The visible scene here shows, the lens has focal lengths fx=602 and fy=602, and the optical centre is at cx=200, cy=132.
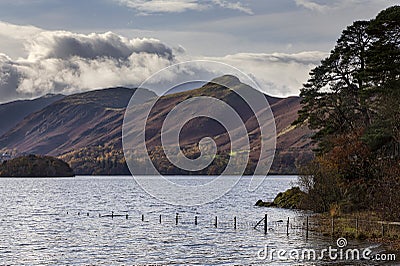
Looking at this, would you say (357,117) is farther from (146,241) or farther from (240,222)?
(146,241)

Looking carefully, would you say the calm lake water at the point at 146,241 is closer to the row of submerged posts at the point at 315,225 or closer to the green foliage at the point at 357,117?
the row of submerged posts at the point at 315,225

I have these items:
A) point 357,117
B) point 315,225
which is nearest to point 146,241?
point 315,225

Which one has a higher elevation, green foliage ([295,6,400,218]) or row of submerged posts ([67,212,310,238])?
green foliage ([295,6,400,218])

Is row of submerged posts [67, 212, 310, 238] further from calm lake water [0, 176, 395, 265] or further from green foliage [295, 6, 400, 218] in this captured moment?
green foliage [295, 6, 400, 218]

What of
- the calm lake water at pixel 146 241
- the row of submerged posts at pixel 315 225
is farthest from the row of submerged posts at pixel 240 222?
the calm lake water at pixel 146 241

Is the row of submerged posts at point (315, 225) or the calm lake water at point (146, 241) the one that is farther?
the row of submerged posts at point (315, 225)

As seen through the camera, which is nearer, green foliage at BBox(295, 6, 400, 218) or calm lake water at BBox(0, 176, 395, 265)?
calm lake water at BBox(0, 176, 395, 265)

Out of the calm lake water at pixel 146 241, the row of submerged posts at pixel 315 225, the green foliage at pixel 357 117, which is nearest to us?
the calm lake water at pixel 146 241

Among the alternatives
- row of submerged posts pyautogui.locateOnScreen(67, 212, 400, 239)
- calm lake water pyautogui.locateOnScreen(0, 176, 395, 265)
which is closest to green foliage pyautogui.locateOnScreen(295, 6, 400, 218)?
row of submerged posts pyautogui.locateOnScreen(67, 212, 400, 239)

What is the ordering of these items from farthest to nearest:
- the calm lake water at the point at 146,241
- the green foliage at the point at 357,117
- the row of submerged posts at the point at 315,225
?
the green foliage at the point at 357,117, the row of submerged posts at the point at 315,225, the calm lake water at the point at 146,241

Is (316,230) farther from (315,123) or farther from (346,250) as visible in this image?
(315,123)

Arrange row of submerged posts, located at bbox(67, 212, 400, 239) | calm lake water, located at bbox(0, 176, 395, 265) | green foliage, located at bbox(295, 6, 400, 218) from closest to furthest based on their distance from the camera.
Answer: calm lake water, located at bbox(0, 176, 395, 265), row of submerged posts, located at bbox(67, 212, 400, 239), green foliage, located at bbox(295, 6, 400, 218)

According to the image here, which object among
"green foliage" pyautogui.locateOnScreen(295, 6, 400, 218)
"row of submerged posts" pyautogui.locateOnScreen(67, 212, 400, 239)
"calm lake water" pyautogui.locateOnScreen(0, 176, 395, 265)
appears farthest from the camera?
"green foliage" pyautogui.locateOnScreen(295, 6, 400, 218)

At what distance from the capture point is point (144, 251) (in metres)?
54.3
